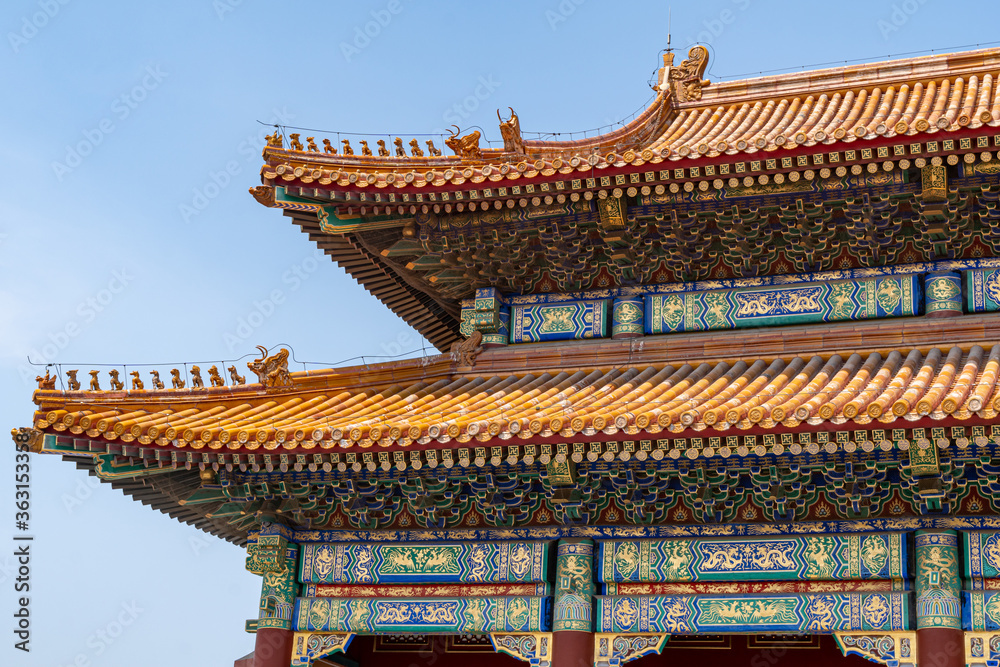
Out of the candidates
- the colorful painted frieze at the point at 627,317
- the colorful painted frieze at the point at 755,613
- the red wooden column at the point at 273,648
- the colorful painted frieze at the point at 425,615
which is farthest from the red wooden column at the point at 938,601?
the red wooden column at the point at 273,648

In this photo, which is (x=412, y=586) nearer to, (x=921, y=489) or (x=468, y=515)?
(x=468, y=515)

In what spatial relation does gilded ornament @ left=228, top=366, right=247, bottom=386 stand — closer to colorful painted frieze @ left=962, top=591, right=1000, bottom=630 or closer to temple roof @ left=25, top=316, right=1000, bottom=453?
temple roof @ left=25, top=316, right=1000, bottom=453

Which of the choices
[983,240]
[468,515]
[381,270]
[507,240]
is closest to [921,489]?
[983,240]

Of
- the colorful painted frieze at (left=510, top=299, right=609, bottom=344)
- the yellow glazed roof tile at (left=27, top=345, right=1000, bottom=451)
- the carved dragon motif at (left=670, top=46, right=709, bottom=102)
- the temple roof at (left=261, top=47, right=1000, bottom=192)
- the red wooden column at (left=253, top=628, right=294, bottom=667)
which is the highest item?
the carved dragon motif at (left=670, top=46, right=709, bottom=102)

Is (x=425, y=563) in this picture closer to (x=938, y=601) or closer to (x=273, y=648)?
(x=273, y=648)

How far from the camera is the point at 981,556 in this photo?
907 cm

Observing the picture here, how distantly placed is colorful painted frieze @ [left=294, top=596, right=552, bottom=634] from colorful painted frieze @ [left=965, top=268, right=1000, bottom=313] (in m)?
4.68

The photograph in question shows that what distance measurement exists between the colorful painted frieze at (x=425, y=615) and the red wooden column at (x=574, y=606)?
0.17 meters

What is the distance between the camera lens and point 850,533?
31.1 ft

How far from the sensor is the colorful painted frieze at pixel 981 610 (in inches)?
350

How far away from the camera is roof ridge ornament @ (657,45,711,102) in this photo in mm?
14562

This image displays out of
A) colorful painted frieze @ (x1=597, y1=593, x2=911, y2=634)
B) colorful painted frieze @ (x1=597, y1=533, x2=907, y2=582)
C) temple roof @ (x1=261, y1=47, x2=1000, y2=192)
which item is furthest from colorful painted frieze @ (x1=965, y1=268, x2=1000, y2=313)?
colorful painted frieze @ (x1=597, y1=593, x2=911, y2=634)

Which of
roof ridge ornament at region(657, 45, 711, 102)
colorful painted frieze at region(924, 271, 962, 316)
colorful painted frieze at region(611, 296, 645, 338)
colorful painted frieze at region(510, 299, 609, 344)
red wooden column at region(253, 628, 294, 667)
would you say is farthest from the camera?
roof ridge ornament at region(657, 45, 711, 102)

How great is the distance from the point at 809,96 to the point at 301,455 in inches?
316
